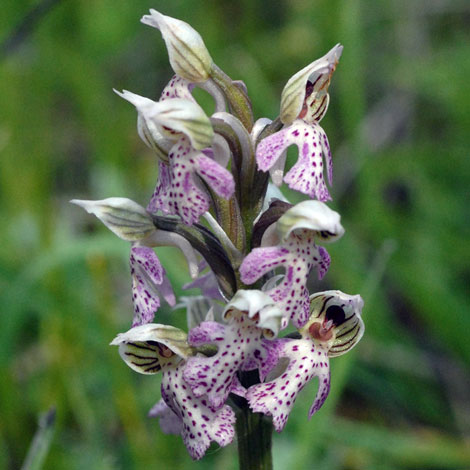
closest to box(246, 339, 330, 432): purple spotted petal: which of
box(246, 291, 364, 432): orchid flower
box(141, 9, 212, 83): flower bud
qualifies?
box(246, 291, 364, 432): orchid flower

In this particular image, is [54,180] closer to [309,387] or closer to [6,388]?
[6,388]

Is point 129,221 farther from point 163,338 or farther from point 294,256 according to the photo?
point 294,256

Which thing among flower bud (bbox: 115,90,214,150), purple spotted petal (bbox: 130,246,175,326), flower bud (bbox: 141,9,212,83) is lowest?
purple spotted petal (bbox: 130,246,175,326)

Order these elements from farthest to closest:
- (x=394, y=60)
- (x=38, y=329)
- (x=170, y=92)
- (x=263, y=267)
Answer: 1. (x=394, y=60)
2. (x=38, y=329)
3. (x=170, y=92)
4. (x=263, y=267)

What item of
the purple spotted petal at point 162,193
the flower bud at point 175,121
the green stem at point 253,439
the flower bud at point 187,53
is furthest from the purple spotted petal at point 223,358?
the flower bud at point 187,53

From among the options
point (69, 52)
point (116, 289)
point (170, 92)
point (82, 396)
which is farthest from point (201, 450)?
point (69, 52)

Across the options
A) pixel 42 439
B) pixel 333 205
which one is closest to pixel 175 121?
pixel 42 439

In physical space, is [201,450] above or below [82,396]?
above

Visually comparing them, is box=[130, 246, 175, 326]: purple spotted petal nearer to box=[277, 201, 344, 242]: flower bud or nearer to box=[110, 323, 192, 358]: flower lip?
box=[110, 323, 192, 358]: flower lip
